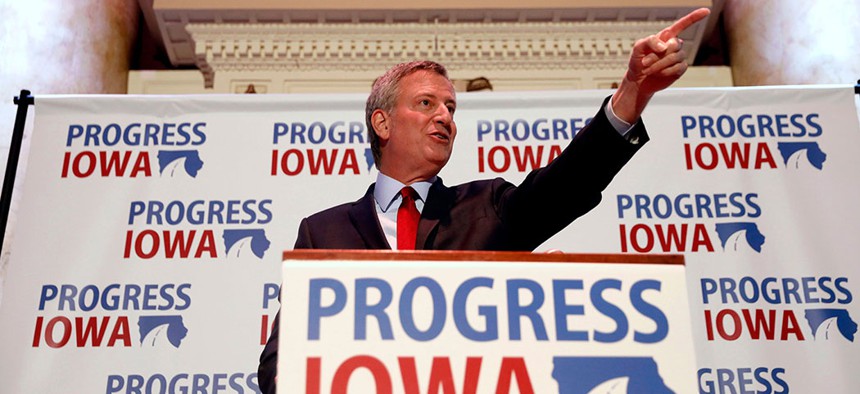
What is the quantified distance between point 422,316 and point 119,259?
6.86 feet

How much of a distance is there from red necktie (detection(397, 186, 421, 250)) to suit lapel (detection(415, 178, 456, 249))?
0.08 ft

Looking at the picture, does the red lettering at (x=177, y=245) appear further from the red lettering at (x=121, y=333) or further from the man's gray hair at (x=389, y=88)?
the man's gray hair at (x=389, y=88)

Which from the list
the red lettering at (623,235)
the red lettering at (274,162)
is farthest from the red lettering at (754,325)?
the red lettering at (274,162)

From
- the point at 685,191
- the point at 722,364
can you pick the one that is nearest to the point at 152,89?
the point at 685,191

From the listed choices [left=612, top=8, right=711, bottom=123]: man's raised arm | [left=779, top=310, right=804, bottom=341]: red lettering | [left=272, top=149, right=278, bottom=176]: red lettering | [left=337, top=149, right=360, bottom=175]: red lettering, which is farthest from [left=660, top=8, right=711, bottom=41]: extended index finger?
[left=272, top=149, right=278, bottom=176]: red lettering

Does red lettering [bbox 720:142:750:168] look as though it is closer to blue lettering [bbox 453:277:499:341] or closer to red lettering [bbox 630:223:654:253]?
red lettering [bbox 630:223:654:253]

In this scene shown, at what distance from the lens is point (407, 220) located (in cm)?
182

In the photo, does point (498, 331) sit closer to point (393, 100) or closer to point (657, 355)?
point (657, 355)

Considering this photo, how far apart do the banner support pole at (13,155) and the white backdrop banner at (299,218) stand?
49 millimetres

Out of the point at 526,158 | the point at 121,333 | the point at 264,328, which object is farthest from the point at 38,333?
the point at 526,158

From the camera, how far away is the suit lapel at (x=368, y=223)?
1.75 metres

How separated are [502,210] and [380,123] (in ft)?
1.20

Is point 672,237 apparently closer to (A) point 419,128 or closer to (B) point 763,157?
(B) point 763,157

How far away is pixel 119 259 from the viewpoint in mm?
3039
